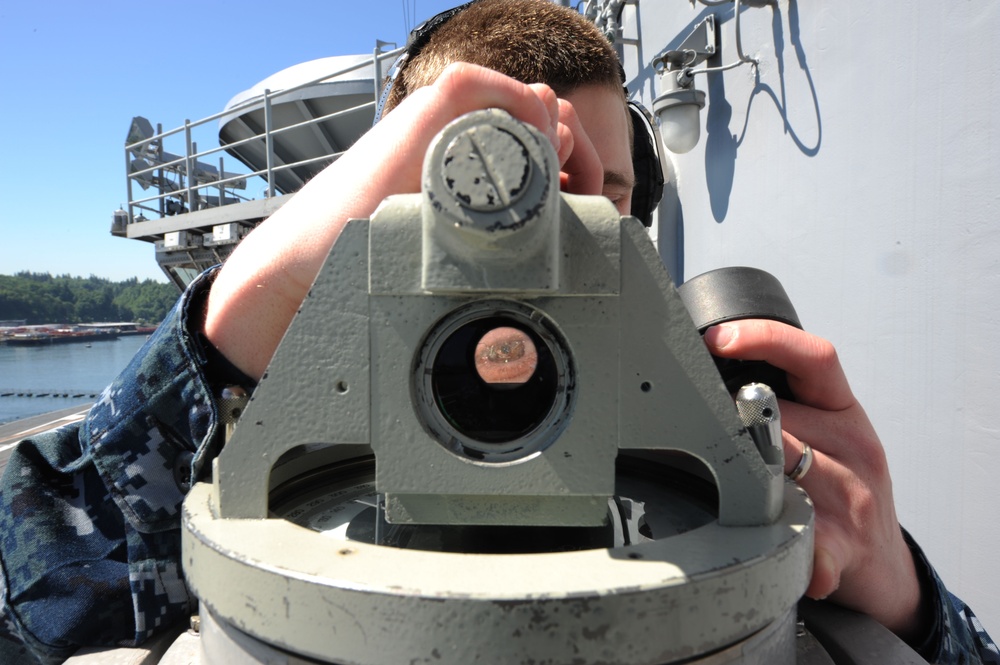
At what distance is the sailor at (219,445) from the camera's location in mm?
777

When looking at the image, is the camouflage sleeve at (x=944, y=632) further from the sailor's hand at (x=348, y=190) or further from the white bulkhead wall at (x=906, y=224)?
the white bulkhead wall at (x=906, y=224)

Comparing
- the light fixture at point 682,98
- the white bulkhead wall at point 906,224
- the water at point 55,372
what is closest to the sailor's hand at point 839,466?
the white bulkhead wall at point 906,224

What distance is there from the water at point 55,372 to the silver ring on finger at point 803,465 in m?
10.9

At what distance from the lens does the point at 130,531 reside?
3.23 feet

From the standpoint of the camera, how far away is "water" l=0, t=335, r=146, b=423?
1481cm

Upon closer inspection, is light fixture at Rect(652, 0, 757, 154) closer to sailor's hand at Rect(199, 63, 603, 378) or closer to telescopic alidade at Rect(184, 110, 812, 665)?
sailor's hand at Rect(199, 63, 603, 378)

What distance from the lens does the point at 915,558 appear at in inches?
38.3

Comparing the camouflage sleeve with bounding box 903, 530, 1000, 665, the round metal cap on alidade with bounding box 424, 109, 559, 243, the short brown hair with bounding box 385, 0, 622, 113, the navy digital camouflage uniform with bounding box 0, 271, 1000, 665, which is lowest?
the camouflage sleeve with bounding box 903, 530, 1000, 665

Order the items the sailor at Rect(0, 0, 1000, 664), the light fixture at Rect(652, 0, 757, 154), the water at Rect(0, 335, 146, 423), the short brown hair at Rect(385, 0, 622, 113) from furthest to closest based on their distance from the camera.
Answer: the water at Rect(0, 335, 146, 423), the light fixture at Rect(652, 0, 757, 154), the short brown hair at Rect(385, 0, 622, 113), the sailor at Rect(0, 0, 1000, 664)

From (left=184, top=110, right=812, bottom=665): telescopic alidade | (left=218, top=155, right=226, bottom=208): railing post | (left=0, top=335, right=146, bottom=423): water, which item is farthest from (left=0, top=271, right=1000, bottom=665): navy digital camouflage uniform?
(left=0, top=335, right=146, bottom=423): water

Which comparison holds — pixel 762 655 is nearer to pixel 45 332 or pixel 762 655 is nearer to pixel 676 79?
pixel 676 79

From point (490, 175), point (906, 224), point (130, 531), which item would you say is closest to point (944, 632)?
point (490, 175)

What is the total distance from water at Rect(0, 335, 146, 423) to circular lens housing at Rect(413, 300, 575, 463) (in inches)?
421

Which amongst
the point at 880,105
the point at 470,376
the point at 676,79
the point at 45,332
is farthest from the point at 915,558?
the point at 45,332
